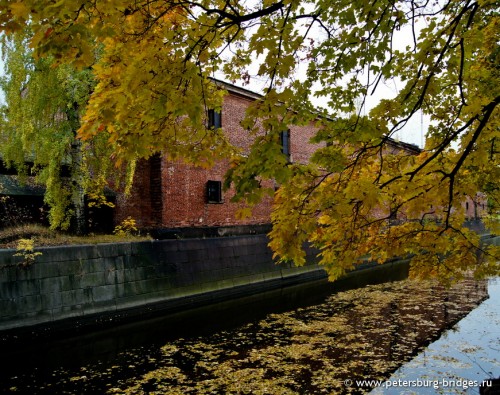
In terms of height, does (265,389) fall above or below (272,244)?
below

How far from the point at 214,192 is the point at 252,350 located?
1154cm

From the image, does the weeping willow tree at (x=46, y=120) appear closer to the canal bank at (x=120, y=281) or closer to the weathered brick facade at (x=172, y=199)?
the canal bank at (x=120, y=281)

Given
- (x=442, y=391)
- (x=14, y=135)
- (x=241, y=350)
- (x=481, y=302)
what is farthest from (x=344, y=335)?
(x=14, y=135)

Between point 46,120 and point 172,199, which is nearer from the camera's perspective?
point 46,120

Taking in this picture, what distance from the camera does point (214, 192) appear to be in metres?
19.2

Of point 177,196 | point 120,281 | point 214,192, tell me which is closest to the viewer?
point 120,281

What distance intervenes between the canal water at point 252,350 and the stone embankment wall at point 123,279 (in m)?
0.83

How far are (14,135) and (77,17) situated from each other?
11916 millimetres

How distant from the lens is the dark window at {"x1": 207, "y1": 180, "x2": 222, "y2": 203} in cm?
1875

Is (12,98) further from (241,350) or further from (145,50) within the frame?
(145,50)

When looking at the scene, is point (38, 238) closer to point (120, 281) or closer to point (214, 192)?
point (120, 281)

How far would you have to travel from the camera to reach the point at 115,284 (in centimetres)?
1143

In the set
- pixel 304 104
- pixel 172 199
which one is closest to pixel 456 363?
pixel 304 104

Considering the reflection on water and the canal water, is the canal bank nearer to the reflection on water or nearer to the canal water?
the canal water
